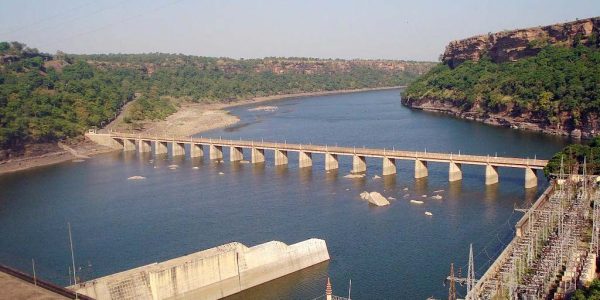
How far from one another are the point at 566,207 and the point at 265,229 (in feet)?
82.2

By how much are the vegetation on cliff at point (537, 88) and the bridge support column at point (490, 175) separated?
1565 inches

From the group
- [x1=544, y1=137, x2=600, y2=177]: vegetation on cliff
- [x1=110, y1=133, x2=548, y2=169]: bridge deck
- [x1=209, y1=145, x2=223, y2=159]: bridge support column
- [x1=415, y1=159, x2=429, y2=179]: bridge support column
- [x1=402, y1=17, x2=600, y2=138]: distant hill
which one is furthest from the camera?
[x1=402, y1=17, x2=600, y2=138]: distant hill

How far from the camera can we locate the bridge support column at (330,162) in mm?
83312

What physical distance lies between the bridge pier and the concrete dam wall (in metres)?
30.6

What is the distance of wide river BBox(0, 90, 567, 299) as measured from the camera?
47344 mm

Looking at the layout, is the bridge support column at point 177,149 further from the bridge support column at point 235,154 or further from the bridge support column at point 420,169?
the bridge support column at point 420,169

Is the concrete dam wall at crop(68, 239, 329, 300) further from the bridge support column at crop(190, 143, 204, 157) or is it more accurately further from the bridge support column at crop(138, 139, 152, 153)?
the bridge support column at crop(138, 139, 152, 153)

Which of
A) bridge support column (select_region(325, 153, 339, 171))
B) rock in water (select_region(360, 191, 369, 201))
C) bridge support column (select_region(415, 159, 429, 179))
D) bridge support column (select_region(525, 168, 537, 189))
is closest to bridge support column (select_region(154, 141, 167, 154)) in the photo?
bridge support column (select_region(325, 153, 339, 171))

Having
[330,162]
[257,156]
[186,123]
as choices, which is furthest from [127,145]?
[330,162]

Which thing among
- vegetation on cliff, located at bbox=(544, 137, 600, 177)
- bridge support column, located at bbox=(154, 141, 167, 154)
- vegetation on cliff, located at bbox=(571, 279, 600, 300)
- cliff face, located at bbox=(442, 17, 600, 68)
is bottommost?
bridge support column, located at bbox=(154, 141, 167, 154)

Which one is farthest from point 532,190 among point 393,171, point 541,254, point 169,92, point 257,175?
point 169,92

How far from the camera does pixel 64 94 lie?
12506cm

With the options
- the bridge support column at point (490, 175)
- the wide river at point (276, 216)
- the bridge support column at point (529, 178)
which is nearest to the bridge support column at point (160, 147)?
the wide river at point (276, 216)

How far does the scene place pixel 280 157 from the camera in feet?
293
